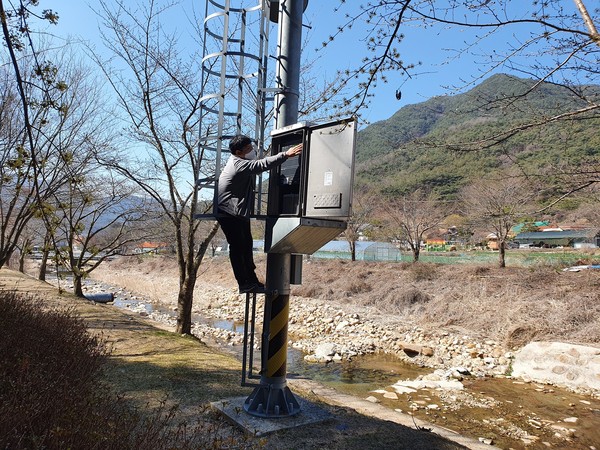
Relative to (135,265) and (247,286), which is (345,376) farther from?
(135,265)

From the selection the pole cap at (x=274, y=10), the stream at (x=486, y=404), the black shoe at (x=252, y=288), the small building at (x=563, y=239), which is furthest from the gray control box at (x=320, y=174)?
the small building at (x=563, y=239)

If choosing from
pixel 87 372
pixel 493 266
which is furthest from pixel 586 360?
pixel 493 266

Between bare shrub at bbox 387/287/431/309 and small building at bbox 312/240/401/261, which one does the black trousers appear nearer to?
bare shrub at bbox 387/287/431/309

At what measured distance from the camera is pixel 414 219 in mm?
34688

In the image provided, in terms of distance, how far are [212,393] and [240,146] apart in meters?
3.30

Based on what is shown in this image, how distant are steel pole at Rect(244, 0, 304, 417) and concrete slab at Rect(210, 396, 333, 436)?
71mm

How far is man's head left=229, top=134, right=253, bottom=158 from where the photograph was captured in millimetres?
4422

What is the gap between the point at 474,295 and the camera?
2112 cm

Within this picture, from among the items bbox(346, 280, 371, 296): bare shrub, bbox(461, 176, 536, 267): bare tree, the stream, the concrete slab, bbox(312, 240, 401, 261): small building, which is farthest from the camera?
bbox(312, 240, 401, 261): small building

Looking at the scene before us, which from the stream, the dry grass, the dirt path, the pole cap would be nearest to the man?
the dirt path

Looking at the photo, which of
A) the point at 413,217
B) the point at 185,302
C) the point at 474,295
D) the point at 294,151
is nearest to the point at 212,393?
the point at 294,151

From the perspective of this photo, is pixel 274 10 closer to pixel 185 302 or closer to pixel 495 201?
pixel 185 302

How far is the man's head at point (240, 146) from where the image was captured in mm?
4422

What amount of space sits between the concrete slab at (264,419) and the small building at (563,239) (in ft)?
89.6
